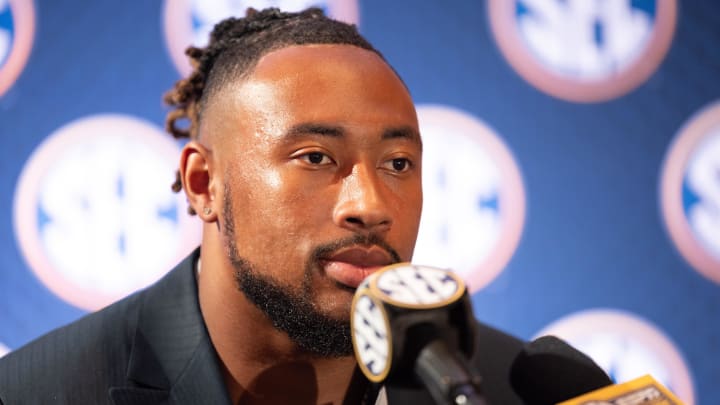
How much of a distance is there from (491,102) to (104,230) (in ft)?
3.20

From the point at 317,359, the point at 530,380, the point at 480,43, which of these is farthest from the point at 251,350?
the point at 480,43

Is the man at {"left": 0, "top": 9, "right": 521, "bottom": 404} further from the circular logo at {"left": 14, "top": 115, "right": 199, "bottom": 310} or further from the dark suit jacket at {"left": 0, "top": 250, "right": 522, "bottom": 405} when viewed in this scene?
the circular logo at {"left": 14, "top": 115, "right": 199, "bottom": 310}

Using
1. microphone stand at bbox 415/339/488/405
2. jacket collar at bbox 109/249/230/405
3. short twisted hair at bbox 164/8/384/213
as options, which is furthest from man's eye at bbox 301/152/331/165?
microphone stand at bbox 415/339/488/405

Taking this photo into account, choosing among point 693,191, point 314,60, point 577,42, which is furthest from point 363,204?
point 693,191

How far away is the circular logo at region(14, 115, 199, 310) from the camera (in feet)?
5.58

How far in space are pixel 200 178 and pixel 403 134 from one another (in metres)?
0.37

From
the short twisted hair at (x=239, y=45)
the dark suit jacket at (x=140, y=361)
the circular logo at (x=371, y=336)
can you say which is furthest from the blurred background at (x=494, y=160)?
the circular logo at (x=371, y=336)

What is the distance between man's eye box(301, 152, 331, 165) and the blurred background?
0.65m

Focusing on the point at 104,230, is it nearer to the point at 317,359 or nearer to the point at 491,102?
the point at 317,359

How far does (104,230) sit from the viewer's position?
1702 millimetres

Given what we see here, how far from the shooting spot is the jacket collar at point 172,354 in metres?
1.24

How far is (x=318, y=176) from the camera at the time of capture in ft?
3.74

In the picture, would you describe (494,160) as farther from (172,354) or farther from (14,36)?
(14,36)

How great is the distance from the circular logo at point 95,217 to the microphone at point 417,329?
103cm
